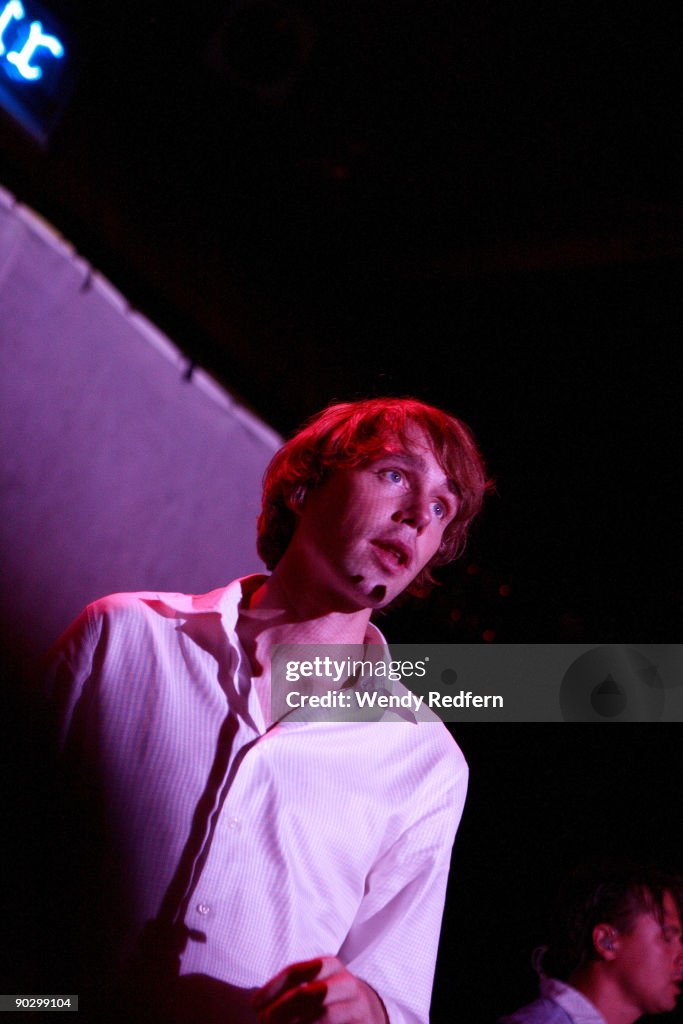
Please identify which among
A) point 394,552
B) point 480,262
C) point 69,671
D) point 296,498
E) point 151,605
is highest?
point 480,262

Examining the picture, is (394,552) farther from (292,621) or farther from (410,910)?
(410,910)

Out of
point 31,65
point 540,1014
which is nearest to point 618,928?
point 540,1014

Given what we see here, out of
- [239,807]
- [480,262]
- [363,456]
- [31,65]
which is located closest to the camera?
[239,807]

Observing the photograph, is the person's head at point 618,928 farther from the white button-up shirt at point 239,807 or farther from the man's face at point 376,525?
the man's face at point 376,525

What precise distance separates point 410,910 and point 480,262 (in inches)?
66.0

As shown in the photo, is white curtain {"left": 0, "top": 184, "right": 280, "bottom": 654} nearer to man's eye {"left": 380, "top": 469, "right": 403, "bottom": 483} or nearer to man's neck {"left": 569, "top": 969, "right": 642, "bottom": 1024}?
man's eye {"left": 380, "top": 469, "right": 403, "bottom": 483}

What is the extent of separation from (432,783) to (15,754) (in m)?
0.73

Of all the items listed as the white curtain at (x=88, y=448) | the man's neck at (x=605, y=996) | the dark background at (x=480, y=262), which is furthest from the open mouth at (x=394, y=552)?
the man's neck at (x=605, y=996)

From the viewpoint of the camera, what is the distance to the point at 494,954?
1890mm

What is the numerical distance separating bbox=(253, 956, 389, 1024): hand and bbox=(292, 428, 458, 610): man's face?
1.74 feet

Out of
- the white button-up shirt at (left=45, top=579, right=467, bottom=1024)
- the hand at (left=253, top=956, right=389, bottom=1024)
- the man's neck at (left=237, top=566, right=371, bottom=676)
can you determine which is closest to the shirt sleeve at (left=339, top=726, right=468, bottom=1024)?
the white button-up shirt at (left=45, top=579, right=467, bottom=1024)

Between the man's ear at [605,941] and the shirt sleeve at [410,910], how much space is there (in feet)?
3.25

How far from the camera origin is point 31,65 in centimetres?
161

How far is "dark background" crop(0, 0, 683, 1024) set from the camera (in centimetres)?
177
